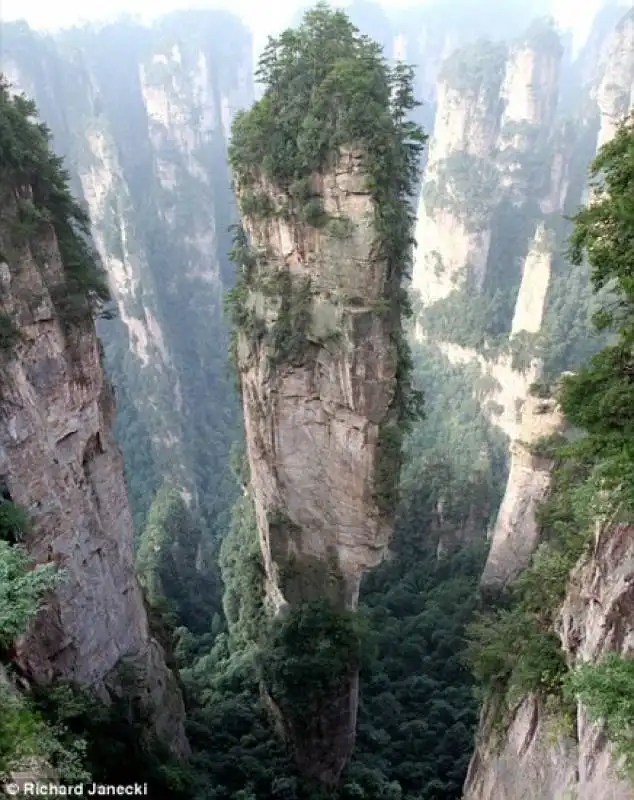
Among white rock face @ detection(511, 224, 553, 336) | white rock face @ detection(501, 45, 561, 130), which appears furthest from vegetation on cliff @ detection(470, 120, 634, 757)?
white rock face @ detection(501, 45, 561, 130)

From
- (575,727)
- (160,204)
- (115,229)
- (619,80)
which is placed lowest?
(575,727)

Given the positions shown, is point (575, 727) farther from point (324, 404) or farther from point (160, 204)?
point (160, 204)

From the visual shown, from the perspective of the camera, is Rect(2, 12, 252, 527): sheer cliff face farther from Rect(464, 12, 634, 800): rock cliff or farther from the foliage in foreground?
the foliage in foreground

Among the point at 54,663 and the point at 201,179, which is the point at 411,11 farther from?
the point at 54,663

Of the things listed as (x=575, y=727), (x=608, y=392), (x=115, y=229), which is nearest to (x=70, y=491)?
(x=575, y=727)

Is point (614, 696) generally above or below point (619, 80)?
below

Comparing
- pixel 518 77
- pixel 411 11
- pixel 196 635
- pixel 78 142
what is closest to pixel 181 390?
pixel 78 142

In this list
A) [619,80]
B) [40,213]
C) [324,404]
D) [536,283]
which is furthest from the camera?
[619,80]

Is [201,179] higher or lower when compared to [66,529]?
higher
